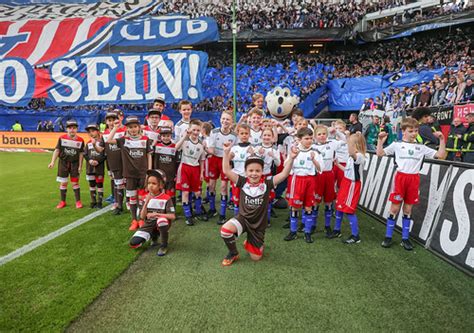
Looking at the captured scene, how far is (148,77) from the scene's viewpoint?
48.6 ft

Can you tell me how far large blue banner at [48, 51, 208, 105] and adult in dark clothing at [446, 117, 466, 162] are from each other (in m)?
10.2

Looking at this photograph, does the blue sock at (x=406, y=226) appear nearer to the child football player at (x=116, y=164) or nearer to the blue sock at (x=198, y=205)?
the blue sock at (x=198, y=205)

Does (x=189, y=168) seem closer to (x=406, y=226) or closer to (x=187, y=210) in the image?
(x=187, y=210)

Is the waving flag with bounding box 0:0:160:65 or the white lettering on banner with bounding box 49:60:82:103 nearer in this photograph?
the white lettering on banner with bounding box 49:60:82:103

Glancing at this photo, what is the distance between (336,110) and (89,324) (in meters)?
21.4

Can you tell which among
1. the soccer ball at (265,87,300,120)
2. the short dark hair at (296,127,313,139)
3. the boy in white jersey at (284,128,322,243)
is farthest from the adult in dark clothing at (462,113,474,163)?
the short dark hair at (296,127,313,139)

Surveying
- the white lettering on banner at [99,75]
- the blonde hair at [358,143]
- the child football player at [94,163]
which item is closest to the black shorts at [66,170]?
the child football player at [94,163]

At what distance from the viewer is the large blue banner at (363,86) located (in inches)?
656

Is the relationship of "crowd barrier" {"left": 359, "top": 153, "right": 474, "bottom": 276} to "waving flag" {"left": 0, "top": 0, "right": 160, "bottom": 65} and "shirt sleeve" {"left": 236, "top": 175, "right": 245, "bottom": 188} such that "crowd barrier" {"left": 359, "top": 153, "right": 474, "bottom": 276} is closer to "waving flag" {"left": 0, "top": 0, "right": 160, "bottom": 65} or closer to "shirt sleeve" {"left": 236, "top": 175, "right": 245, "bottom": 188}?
"shirt sleeve" {"left": 236, "top": 175, "right": 245, "bottom": 188}

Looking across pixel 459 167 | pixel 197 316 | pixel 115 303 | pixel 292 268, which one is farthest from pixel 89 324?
pixel 459 167

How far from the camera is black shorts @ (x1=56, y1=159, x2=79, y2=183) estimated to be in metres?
6.59

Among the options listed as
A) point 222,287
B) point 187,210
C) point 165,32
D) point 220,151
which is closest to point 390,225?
point 222,287

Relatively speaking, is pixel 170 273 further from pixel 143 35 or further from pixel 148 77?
pixel 143 35

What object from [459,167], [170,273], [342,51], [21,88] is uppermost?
[342,51]
